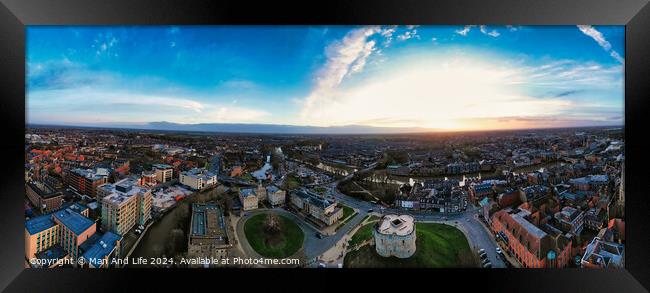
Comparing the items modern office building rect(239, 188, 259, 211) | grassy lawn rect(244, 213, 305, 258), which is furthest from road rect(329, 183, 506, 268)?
modern office building rect(239, 188, 259, 211)

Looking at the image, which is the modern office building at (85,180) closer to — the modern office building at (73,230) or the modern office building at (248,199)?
the modern office building at (73,230)

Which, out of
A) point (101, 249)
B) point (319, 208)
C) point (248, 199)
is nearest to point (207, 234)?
point (248, 199)

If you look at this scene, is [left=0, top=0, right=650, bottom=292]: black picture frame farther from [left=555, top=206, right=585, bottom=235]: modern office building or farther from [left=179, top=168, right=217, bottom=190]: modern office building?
[left=179, top=168, right=217, bottom=190]: modern office building

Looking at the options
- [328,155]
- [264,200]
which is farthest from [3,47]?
[328,155]

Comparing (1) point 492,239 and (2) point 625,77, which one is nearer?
(2) point 625,77

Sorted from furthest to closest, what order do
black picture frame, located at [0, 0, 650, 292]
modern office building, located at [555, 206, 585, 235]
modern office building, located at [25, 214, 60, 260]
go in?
1. modern office building, located at [555, 206, 585, 235]
2. modern office building, located at [25, 214, 60, 260]
3. black picture frame, located at [0, 0, 650, 292]

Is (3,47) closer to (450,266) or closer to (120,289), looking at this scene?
(120,289)

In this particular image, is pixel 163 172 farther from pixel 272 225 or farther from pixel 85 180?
pixel 272 225
